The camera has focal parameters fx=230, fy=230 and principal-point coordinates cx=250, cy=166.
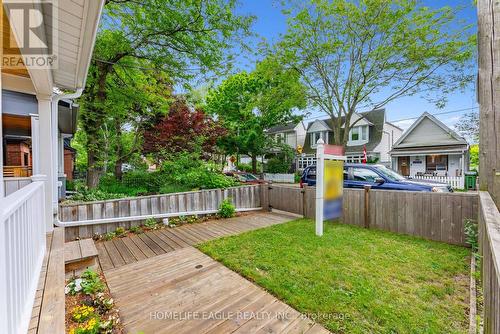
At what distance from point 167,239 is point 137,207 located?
1189 millimetres

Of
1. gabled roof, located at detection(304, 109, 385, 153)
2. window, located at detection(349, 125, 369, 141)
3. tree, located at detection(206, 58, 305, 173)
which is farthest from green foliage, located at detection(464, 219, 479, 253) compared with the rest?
window, located at detection(349, 125, 369, 141)

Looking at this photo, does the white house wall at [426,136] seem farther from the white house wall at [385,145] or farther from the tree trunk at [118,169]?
the tree trunk at [118,169]

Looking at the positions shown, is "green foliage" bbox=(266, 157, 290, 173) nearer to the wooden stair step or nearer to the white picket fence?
the white picket fence

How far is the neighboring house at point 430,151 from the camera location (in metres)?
15.1

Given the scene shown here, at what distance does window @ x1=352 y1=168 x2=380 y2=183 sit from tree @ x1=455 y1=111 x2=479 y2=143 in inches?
626

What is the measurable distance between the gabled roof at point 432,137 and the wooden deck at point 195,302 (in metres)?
18.5

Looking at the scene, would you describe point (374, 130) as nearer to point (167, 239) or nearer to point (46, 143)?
point (167, 239)

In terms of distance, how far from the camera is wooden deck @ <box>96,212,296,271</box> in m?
3.81

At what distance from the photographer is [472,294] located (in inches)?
103

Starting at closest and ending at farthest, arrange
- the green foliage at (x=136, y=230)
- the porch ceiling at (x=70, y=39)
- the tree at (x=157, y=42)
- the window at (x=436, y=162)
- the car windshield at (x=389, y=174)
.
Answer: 1. the porch ceiling at (x=70, y=39)
2. the green foliage at (x=136, y=230)
3. the tree at (x=157, y=42)
4. the car windshield at (x=389, y=174)
5. the window at (x=436, y=162)

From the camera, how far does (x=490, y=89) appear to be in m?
2.71

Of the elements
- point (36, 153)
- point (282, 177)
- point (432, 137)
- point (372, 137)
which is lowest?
point (282, 177)

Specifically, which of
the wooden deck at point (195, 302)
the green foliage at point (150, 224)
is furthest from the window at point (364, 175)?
the green foliage at point (150, 224)

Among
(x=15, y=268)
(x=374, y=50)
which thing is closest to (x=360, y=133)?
(x=374, y=50)
